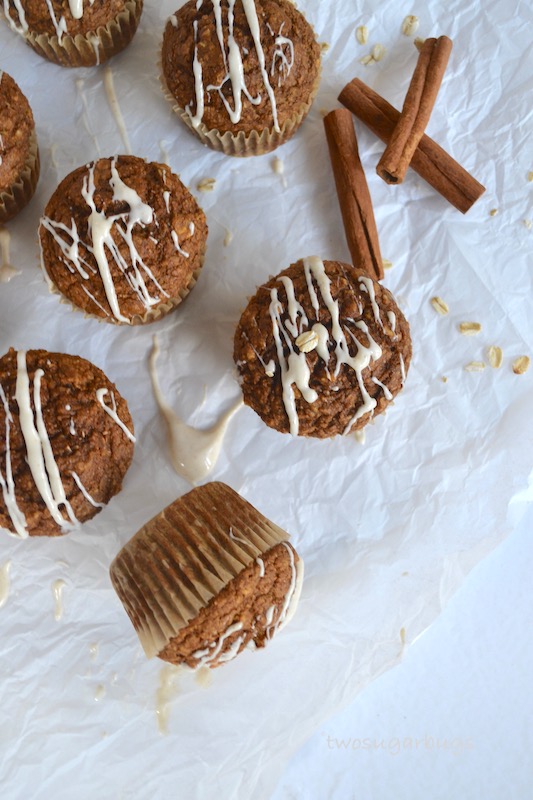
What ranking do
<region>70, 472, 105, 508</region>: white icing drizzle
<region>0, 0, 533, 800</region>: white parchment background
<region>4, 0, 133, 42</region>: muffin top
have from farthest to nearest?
1. <region>0, 0, 533, 800</region>: white parchment background
2. <region>4, 0, 133, 42</region>: muffin top
3. <region>70, 472, 105, 508</region>: white icing drizzle

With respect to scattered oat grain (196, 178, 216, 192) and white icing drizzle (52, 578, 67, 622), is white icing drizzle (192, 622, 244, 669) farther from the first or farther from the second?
scattered oat grain (196, 178, 216, 192)

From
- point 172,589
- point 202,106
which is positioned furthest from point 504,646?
point 202,106

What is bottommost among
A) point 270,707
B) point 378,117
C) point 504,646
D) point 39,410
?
point 270,707

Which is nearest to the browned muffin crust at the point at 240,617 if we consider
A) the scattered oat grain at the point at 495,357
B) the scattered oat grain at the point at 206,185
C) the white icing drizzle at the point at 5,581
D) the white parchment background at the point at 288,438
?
the white parchment background at the point at 288,438

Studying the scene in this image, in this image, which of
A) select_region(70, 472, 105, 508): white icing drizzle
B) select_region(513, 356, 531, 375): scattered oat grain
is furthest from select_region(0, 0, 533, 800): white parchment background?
select_region(70, 472, 105, 508): white icing drizzle

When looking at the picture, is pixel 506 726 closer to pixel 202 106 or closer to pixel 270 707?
pixel 270 707
